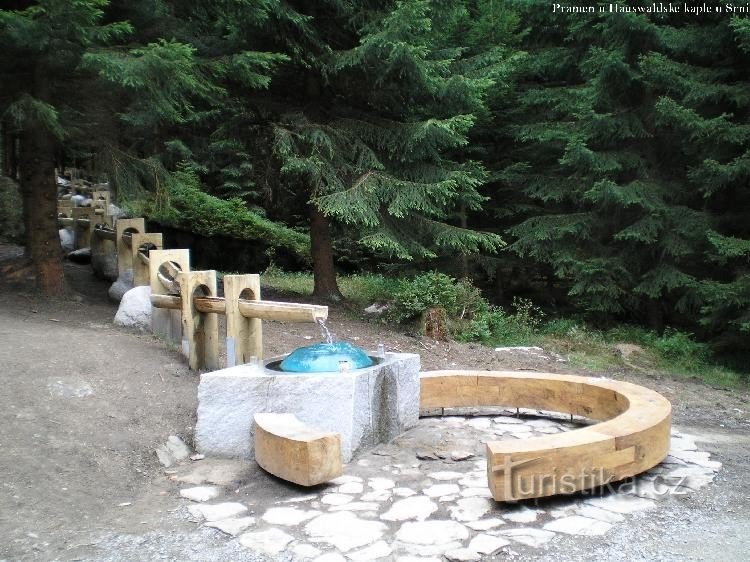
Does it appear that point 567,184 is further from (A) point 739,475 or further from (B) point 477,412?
(A) point 739,475

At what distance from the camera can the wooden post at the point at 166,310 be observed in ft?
23.1

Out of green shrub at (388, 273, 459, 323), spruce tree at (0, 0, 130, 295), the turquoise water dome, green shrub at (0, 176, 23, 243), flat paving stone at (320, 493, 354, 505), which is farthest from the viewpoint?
green shrub at (0, 176, 23, 243)

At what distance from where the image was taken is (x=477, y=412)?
624 centimetres

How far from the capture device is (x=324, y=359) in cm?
490

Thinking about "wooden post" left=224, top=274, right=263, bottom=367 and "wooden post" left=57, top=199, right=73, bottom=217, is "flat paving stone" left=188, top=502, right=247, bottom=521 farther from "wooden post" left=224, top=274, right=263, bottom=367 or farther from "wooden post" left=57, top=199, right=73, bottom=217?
"wooden post" left=57, top=199, right=73, bottom=217

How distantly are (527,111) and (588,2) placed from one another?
2.46m

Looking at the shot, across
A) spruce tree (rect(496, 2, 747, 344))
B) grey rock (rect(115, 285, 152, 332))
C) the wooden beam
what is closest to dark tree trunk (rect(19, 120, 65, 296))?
grey rock (rect(115, 285, 152, 332))

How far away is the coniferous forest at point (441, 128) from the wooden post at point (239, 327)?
2.79 m

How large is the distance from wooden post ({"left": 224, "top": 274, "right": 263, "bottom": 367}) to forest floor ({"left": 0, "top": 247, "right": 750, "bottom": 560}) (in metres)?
0.59

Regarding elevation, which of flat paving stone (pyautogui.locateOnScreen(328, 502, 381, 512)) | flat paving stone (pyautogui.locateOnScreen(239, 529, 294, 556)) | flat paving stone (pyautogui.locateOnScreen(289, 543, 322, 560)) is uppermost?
flat paving stone (pyautogui.locateOnScreen(289, 543, 322, 560))

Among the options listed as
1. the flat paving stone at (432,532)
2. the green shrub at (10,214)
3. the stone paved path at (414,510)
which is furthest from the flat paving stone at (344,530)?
the green shrub at (10,214)

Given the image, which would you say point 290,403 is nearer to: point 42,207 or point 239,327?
point 239,327

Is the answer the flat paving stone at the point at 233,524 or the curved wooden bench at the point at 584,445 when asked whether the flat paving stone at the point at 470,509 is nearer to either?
the curved wooden bench at the point at 584,445

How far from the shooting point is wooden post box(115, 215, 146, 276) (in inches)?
361
